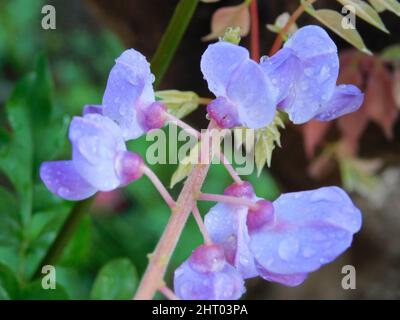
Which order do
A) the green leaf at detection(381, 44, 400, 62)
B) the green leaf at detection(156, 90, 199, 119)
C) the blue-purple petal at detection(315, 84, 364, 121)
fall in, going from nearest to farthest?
the blue-purple petal at detection(315, 84, 364, 121) < the green leaf at detection(156, 90, 199, 119) < the green leaf at detection(381, 44, 400, 62)

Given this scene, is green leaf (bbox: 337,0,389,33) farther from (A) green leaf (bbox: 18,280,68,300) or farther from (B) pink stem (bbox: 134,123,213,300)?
(A) green leaf (bbox: 18,280,68,300)

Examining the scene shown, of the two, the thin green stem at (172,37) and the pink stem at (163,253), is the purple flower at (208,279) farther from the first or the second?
the thin green stem at (172,37)

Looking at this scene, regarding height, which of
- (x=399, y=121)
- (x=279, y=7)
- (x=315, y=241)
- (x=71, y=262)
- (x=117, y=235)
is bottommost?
(x=117, y=235)

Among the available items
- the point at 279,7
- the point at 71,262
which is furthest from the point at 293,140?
the point at 71,262

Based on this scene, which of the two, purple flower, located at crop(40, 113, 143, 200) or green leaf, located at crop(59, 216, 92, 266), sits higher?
purple flower, located at crop(40, 113, 143, 200)

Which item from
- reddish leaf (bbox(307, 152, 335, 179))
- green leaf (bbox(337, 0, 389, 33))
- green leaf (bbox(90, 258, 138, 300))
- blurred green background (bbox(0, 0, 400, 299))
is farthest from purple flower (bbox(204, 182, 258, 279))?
reddish leaf (bbox(307, 152, 335, 179))

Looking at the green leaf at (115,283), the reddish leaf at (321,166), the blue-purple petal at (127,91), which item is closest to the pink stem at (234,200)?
the blue-purple petal at (127,91)
